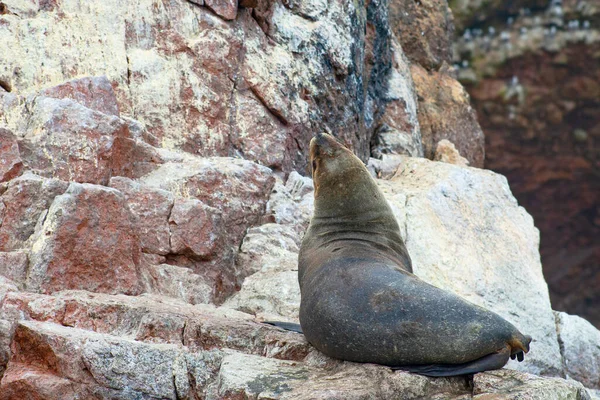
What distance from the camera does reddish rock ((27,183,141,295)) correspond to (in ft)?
19.7

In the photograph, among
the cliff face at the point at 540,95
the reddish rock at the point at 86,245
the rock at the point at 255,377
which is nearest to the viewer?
the rock at the point at 255,377

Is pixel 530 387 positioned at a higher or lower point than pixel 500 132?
lower

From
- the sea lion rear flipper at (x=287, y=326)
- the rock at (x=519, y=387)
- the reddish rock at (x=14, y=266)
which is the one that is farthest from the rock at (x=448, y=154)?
the rock at (x=519, y=387)

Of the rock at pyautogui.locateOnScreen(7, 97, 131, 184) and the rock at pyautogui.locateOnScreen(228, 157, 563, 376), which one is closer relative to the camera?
the rock at pyautogui.locateOnScreen(7, 97, 131, 184)

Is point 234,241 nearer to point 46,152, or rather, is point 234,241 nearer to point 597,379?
point 46,152

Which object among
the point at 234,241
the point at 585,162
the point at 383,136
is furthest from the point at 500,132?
the point at 234,241

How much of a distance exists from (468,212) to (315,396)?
5766 millimetres

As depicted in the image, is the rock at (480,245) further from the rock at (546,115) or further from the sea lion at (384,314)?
the rock at (546,115)

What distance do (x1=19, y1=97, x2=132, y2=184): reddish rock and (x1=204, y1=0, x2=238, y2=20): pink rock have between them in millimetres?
2738

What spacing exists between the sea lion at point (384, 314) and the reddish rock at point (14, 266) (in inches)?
77.1

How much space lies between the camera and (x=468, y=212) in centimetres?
999

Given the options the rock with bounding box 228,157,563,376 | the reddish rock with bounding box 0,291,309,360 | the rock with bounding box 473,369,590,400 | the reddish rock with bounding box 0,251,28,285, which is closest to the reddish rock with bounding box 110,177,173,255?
the rock with bounding box 228,157,563,376

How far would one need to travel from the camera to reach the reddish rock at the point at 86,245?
236 inches

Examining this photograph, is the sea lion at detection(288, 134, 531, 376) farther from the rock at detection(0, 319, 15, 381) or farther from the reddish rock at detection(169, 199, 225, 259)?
the rock at detection(0, 319, 15, 381)
